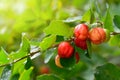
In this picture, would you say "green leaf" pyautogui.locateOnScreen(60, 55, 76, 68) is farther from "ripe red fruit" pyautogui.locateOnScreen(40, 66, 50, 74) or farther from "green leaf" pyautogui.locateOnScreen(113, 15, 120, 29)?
"ripe red fruit" pyautogui.locateOnScreen(40, 66, 50, 74)

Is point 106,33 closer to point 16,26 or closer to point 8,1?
point 16,26

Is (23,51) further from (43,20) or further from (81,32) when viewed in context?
(43,20)

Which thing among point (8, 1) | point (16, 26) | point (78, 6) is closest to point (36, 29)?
point (16, 26)

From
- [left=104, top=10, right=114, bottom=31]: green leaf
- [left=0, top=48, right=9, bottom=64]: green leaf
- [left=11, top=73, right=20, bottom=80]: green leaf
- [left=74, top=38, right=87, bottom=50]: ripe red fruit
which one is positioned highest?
[left=104, top=10, right=114, bottom=31]: green leaf

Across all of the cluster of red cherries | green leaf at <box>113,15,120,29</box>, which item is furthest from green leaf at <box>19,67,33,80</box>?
A: green leaf at <box>113,15,120,29</box>

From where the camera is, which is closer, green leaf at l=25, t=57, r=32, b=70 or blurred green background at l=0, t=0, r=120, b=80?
green leaf at l=25, t=57, r=32, b=70

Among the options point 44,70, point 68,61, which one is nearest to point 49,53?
point 68,61
